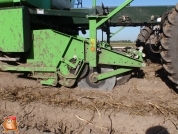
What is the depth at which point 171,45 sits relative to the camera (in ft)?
12.3

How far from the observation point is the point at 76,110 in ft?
Answer: 12.5

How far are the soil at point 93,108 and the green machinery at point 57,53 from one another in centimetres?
25

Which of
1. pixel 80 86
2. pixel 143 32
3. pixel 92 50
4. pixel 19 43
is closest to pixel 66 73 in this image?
A: pixel 80 86

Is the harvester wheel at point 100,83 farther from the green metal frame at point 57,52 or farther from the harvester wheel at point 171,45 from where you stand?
the harvester wheel at point 171,45

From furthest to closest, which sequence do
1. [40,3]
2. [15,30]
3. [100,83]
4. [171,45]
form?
1. [40,3]
2. [100,83]
3. [15,30]
4. [171,45]

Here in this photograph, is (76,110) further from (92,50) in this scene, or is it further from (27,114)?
(92,50)

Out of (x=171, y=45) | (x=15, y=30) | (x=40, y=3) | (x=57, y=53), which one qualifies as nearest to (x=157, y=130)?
(x=171, y=45)

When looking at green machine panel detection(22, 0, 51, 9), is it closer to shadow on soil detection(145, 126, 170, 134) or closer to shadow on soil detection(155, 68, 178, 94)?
shadow on soil detection(155, 68, 178, 94)

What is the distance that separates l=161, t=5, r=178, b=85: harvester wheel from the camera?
12.3 feet

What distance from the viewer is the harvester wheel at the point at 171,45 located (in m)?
3.75

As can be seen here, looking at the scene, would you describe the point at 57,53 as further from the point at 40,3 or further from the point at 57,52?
the point at 40,3

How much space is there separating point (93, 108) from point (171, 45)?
1.58 meters

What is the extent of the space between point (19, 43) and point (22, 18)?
0.45 m

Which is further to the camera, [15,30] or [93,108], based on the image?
[15,30]
